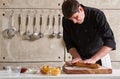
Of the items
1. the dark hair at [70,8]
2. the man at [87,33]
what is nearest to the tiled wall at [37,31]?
the man at [87,33]

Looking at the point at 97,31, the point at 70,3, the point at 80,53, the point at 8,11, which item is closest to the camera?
the point at 70,3

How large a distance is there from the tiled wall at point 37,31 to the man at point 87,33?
0.50 meters

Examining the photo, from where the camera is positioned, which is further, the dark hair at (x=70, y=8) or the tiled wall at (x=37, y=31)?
the tiled wall at (x=37, y=31)

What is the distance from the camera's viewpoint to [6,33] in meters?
2.78

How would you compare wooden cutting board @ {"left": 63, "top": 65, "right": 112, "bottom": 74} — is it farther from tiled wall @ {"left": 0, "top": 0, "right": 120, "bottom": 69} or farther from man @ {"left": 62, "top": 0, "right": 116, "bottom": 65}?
tiled wall @ {"left": 0, "top": 0, "right": 120, "bottom": 69}

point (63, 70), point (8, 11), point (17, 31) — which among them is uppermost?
point (8, 11)

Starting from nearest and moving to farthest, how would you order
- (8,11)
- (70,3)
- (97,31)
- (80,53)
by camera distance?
(70,3) < (97,31) < (80,53) < (8,11)

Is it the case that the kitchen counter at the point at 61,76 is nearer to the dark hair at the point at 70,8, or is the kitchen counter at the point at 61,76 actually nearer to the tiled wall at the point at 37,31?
the dark hair at the point at 70,8

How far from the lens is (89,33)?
2.24m

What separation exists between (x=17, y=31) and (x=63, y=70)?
3.16ft

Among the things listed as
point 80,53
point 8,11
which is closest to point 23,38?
point 8,11

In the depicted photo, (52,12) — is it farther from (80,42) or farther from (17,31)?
(80,42)

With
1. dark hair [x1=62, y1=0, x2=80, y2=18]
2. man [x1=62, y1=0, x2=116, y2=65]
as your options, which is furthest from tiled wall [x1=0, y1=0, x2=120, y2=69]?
dark hair [x1=62, y1=0, x2=80, y2=18]

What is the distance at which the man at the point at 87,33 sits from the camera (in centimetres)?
203
